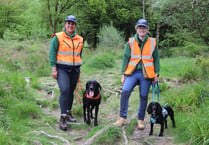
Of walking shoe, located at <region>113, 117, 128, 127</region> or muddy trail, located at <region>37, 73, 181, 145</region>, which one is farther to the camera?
walking shoe, located at <region>113, 117, 128, 127</region>

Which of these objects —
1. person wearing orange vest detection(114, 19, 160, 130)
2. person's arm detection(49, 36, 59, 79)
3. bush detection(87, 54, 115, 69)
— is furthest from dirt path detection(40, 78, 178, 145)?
bush detection(87, 54, 115, 69)

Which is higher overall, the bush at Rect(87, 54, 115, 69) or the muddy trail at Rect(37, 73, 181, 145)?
the bush at Rect(87, 54, 115, 69)

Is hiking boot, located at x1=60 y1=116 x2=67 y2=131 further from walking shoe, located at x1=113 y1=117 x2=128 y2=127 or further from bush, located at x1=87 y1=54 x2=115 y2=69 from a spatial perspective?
bush, located at x1=87 y1=54 x2=115 y2=69

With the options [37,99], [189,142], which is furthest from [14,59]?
[189,142]

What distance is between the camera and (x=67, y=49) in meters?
4.87

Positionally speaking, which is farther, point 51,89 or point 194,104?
point 51,89

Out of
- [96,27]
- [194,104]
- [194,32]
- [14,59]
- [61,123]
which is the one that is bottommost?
[61,123]

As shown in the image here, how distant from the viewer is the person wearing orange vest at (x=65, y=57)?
4781mm

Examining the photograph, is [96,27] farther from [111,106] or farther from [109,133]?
[109,133]

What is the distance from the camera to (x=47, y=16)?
2280 cm

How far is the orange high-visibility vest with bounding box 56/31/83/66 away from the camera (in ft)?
15.8

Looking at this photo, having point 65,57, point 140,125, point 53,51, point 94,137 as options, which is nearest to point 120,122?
point 140,125

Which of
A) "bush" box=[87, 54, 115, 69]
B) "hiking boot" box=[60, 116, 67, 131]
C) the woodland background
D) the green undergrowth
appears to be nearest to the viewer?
the green undergrowth

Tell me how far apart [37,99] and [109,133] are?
2.95 m
